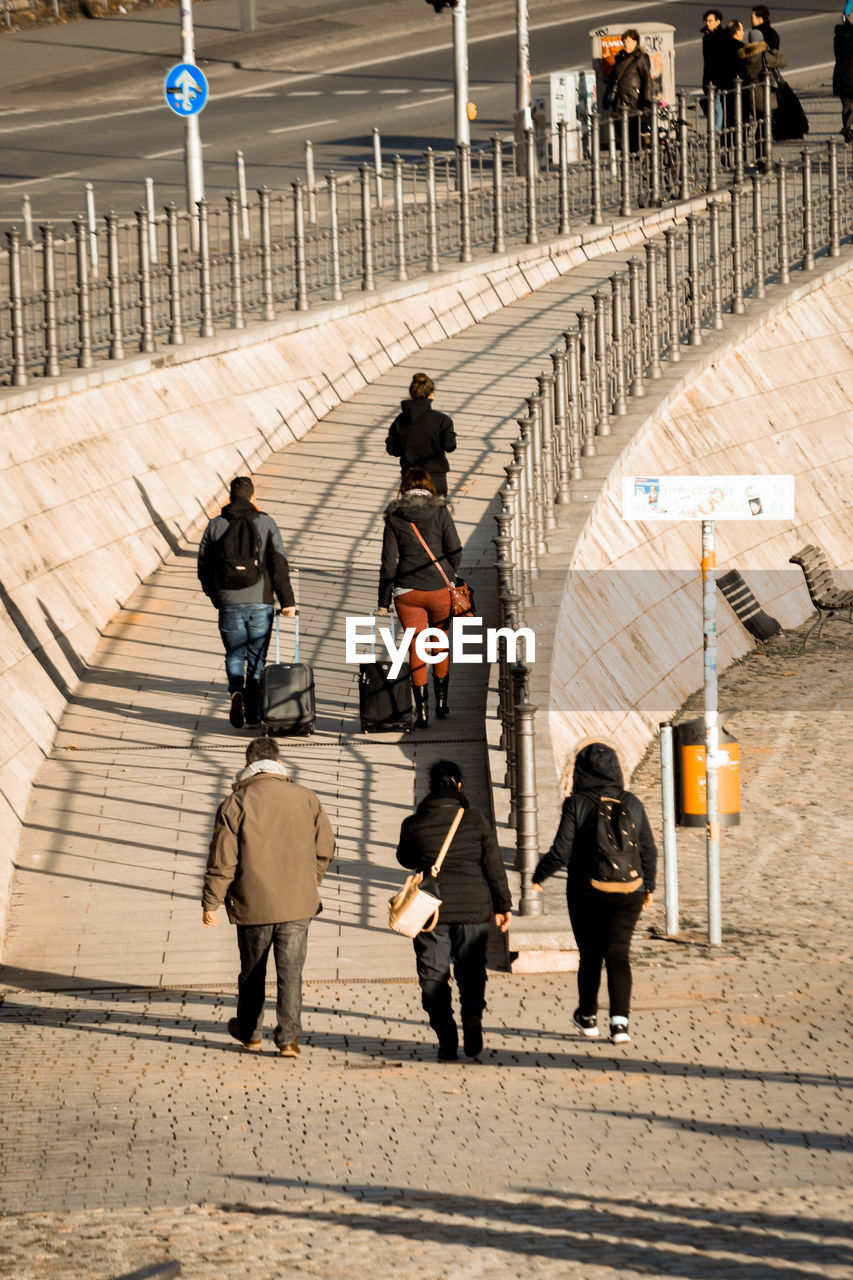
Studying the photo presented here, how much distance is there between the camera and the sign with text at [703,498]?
10.3 meters

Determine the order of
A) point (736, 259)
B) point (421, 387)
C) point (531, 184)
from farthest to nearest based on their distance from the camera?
1. point (531, 184)
2. point (736, 259)
3. point (421, 387)

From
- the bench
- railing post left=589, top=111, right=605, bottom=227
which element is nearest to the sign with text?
the bench

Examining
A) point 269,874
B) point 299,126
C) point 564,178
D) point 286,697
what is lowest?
point 269,874

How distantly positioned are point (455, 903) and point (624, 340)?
10.5 meters

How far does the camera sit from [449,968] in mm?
9102

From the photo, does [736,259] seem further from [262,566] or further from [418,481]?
[262,566]

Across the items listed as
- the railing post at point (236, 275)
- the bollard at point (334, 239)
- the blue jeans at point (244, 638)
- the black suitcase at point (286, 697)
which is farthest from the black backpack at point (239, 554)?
the bollard at point (334, 239)

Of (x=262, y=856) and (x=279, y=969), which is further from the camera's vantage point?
(x=279, y=969)

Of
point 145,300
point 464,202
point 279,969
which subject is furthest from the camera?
point 464,202

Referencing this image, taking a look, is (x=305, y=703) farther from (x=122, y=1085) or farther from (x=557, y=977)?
(x=122, y=1085)

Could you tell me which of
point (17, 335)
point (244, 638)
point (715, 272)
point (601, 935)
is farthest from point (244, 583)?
point (715, 272)

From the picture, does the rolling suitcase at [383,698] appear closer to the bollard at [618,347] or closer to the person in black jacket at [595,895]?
the person in black jacket at [595,895]

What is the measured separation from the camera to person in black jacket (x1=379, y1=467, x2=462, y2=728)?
12.8m

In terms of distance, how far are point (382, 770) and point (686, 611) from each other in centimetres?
602
